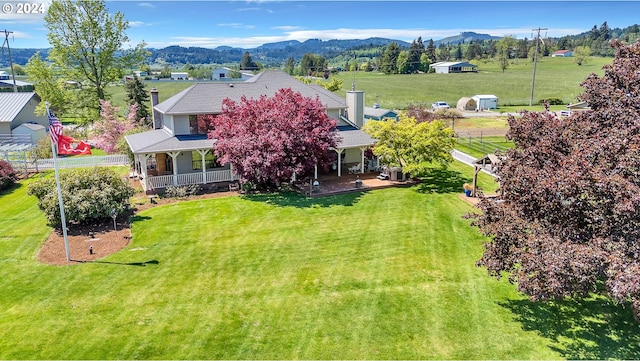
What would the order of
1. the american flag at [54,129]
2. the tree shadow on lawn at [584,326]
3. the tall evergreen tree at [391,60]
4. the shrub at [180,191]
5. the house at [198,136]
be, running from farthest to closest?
the tall evergreen tree at [391,60]
the house at [198,136]
the shrub at [180,191]
the american flag at [54,129]
the tree shadow on lawn at [584,326]

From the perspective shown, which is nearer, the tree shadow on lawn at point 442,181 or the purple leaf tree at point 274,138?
the purple leaf tree at point 274,138

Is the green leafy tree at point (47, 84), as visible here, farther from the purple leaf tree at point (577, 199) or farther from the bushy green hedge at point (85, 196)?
the purple leaf tree at point (577, 199)

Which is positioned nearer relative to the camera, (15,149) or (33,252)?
(33,252)

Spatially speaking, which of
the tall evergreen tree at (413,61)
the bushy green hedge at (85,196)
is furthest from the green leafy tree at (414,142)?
the tall evergreen tree at (413,61)

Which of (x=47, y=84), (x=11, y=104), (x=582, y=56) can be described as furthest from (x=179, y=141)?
(x=582, y=56)

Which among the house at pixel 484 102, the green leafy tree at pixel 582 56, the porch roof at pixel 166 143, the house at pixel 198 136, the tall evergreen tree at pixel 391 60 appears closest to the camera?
the porch roof at pixel 166 143

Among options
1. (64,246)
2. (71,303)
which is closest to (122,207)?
(64,246)

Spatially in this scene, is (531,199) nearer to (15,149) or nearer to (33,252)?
(33,252)
